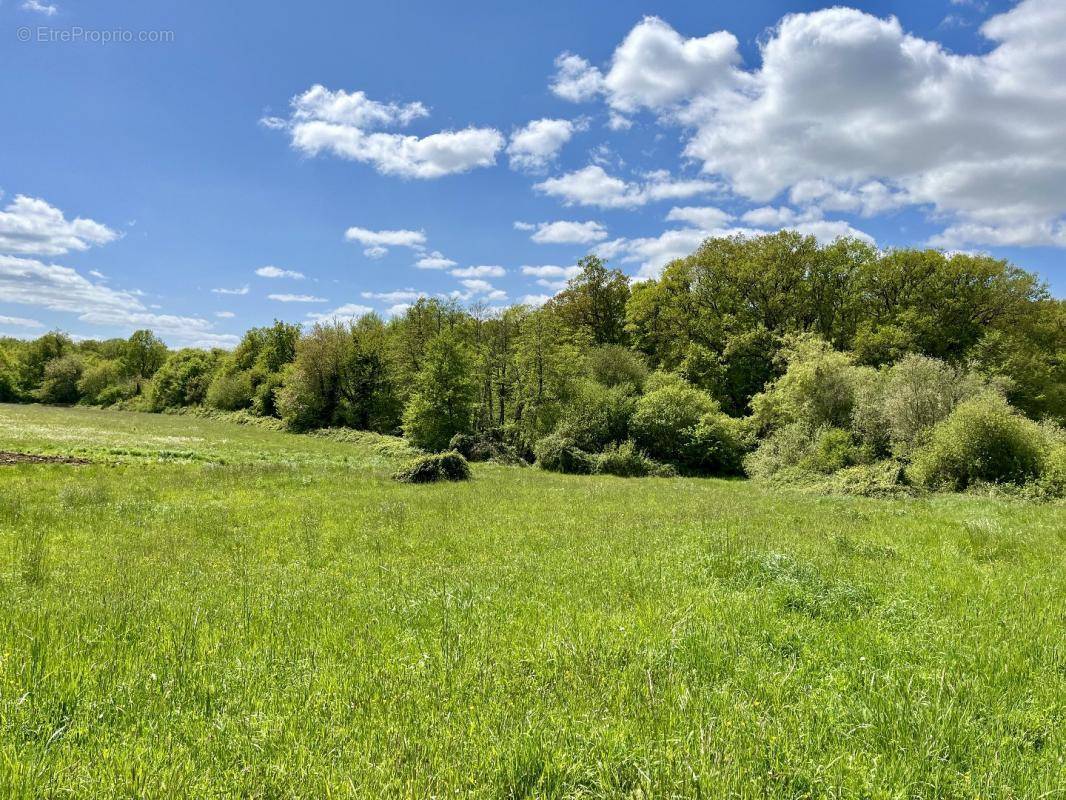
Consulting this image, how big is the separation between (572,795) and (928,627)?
5.63 meters

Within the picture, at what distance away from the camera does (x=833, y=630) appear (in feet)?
20.3

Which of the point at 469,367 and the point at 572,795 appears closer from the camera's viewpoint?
the point at 572,795

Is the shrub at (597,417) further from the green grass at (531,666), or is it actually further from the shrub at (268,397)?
the shrub at (268,397)

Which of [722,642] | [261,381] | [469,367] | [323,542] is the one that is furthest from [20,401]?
[722,642]

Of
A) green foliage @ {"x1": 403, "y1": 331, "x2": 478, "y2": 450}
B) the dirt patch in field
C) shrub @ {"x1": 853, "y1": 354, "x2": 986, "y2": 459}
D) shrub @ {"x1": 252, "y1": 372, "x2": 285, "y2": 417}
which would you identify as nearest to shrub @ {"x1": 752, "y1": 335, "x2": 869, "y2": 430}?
shrub @ {"x1": 853, "y1": 354, "x2": 986, "y2": 459}

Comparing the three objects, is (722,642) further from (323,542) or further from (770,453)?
(770,453)

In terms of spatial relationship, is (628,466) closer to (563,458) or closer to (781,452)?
(563,458)

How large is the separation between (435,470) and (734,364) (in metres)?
33.4

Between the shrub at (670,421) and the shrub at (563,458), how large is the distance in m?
5.64

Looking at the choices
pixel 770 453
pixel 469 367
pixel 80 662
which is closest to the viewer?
pixel 80 662

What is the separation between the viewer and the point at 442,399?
149 feet

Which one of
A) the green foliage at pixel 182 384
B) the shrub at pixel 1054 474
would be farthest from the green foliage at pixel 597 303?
the green foliage at pixel 182 384

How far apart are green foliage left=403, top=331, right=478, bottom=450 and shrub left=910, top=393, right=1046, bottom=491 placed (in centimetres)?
3300

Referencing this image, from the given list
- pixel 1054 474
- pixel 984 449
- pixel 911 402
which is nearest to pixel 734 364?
pixel 911 402
